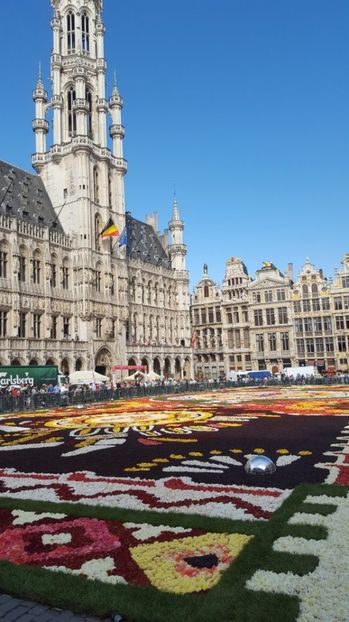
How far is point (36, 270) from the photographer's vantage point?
5031 centimetres

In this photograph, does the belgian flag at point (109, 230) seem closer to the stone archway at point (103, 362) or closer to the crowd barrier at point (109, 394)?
the stone archway at point (103, 362)

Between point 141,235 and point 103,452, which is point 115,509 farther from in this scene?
point 141,235

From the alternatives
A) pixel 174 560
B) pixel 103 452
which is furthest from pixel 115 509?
pixel 103 452

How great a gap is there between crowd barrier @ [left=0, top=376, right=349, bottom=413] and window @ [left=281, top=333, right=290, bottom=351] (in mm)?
21502

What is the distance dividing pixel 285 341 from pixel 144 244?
2655cm

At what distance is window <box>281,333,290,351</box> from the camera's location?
73500 mm

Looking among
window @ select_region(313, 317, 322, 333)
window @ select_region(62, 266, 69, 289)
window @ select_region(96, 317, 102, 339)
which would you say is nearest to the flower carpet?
window @ select_region(62, 266, 69, 289)

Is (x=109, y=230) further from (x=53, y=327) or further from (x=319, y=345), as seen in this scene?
(x=319, y=345)

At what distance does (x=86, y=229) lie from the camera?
183 ft

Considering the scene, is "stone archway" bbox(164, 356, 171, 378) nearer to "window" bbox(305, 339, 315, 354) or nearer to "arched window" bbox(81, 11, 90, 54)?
"window" bbox(305, 339, 315, 354)

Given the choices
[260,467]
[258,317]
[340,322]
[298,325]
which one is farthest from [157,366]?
[260,467]

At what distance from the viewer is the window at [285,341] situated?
2894 inches

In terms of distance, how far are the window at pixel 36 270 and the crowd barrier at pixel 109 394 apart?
48.3 ft

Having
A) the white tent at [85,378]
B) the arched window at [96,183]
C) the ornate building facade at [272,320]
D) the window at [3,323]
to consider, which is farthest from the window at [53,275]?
the ornate building facade at [272,320]
